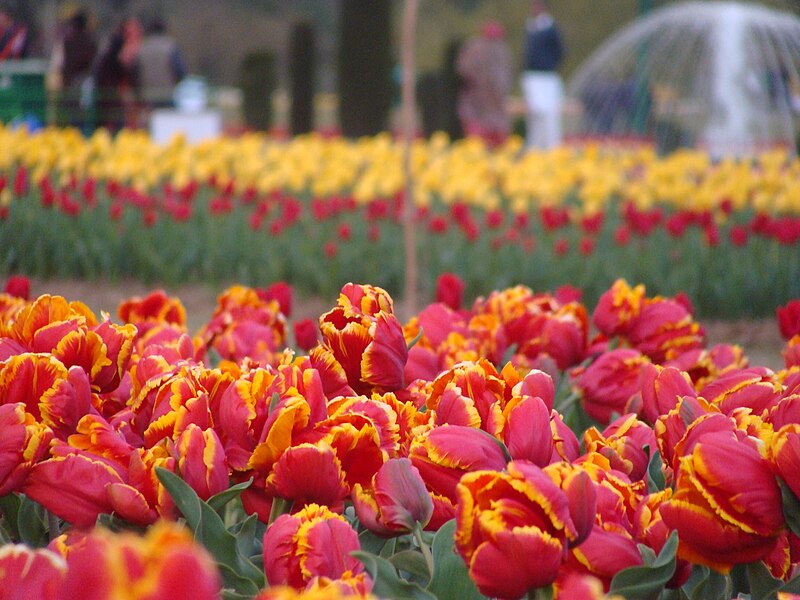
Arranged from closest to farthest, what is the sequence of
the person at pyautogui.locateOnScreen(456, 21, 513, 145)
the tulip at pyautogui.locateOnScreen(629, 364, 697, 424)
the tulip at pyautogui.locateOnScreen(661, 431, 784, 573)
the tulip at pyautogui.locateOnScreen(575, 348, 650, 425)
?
the tulip at pyautogui.locateOnScreen(661, 431, 784, 573)
the tulip at pyautogui.locateOnScreen(629, 364, 697, 424)
the tulip at pyautogui.locateOnScreen(575, 348, 650, 425)
the person at pyautogui.locateOnScreen(456, 21, 513, 145)

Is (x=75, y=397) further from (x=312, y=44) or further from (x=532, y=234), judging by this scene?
(x=312, y=44)

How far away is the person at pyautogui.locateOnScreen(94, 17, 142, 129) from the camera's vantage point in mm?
12633

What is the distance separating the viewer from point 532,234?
6.54 metres

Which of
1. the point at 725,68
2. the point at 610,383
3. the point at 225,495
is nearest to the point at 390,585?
the point at 225,495

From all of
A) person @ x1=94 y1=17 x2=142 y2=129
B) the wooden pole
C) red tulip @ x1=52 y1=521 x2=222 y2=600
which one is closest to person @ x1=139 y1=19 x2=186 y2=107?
person @ x1=94 y1=17 x2=142 y2=129

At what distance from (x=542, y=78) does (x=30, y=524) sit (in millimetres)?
13619

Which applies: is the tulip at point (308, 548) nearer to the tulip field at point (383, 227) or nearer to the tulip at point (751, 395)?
the tulip at point (751, 395)

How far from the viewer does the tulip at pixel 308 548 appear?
893mm

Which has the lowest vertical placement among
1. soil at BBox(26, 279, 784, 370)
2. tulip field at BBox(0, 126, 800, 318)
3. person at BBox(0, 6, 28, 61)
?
soil at BBox(26, 279, 784, 370)

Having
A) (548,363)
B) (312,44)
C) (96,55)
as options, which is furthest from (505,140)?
(548,363)

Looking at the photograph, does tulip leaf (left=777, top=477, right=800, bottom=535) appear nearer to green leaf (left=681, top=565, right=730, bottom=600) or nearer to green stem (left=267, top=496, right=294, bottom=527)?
green leaf (left=681, top=565, right=730, bottom=600)

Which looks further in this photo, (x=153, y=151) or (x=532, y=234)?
(x=153, y=151)

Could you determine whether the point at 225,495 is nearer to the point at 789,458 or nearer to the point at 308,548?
the point at 308,548

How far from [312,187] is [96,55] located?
19.5ft
